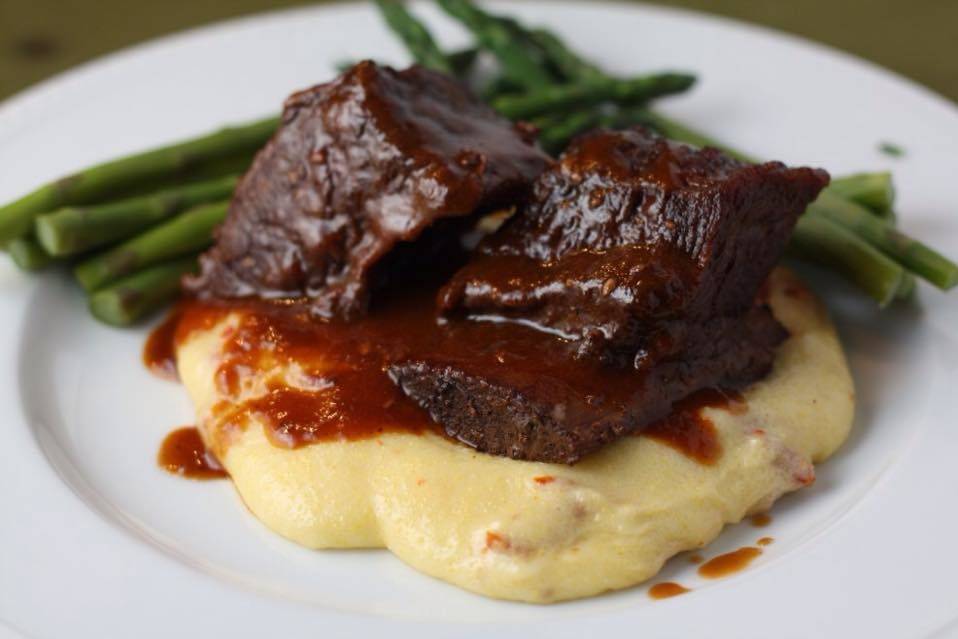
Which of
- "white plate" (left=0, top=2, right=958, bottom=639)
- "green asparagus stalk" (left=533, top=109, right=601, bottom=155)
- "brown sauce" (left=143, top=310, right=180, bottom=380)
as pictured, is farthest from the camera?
"green asparagus stalk" (left=533, top=109, right=601, bottom=155)

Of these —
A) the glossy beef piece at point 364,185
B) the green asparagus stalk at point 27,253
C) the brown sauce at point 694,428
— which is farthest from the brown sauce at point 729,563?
the green asparagus stalk at point 27,253

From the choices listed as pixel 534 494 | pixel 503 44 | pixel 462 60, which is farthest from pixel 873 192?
pixel 462 60

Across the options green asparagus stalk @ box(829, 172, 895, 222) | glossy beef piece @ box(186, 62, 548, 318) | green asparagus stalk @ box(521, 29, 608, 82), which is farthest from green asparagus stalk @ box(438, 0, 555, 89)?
green asparagus stalk @ box(829, 172, 895, 222)

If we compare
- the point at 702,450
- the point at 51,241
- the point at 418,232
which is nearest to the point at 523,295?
the point at 418,232

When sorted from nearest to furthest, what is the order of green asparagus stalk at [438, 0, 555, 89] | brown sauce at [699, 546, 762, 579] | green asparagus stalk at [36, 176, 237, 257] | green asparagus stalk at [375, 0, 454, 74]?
1. brown sauce at [699, 546, 762, 579]
2. green asparagus stalk at [36, 176, 237, 257]
3. green asparagus stalk at [438, 0, 555, 89]
4. green asparagus stalk at [375, 0, 454, 74]

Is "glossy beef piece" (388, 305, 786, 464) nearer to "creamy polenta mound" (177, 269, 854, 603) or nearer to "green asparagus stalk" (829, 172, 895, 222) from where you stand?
"creamy polenta mound" (177, 269, 854, 603)

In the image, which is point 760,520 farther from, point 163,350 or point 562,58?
point 562,58
